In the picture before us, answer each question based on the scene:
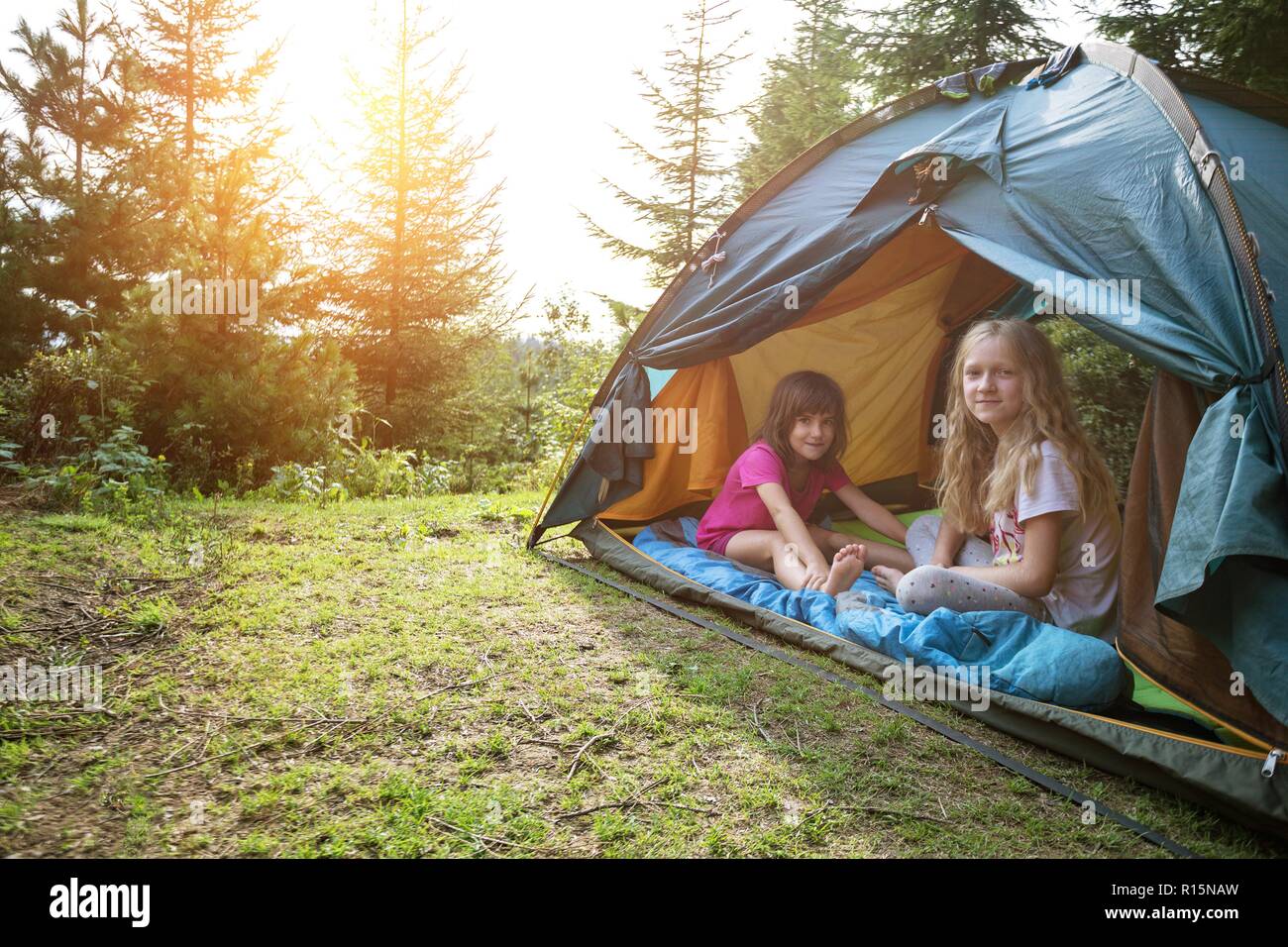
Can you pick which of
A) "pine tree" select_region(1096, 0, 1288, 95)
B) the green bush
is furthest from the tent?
"pine tree" select_region(1096, 0, 1288, 95)

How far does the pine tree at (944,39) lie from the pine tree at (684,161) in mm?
4796

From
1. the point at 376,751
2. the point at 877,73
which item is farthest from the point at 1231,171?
the point at 877,73

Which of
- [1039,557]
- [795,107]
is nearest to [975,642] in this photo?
[1039,557]

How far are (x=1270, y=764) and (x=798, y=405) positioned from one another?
2.19 m

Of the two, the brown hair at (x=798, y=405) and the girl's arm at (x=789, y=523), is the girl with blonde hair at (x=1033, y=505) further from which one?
the brown hair at (x=798, y=405)

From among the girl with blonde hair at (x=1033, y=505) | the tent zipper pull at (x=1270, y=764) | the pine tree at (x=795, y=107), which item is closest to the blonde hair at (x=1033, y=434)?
the girl with blonde hair at (x=1033, y=505)

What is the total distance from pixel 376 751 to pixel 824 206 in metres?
2.58

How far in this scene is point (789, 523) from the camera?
130 inches

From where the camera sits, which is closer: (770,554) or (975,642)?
(975,642)

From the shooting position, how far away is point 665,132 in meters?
11.3

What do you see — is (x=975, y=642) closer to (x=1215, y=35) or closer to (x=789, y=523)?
(x=789, y=523)

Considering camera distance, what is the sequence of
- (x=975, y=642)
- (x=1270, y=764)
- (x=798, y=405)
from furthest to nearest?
(x=798, y=405) < (x=975, y=642) < (x=1270, y=764)
